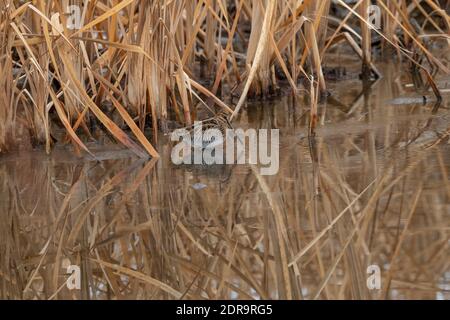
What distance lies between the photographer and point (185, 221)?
3.08m

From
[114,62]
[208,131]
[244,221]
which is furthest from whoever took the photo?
[114,62]

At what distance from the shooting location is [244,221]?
3.03 m

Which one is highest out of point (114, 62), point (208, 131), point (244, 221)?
point (114, 62)

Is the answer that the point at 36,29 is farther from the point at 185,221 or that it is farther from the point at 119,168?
the point at 185,221

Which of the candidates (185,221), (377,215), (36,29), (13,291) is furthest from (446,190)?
(36,29)

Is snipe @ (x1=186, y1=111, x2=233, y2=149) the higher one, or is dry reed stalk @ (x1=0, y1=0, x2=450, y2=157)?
dry reed stalk @ (x1=0, y1=0, x2=450, y2=157)

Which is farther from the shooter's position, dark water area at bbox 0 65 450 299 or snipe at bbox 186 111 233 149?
snipe at bbox 186 111 233 149

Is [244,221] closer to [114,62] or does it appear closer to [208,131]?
[208,131]

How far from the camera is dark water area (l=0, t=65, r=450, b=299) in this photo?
261cm

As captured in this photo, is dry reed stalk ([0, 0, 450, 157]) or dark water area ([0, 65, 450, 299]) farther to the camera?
dry reed stalk ([0, 0, 450, 157])

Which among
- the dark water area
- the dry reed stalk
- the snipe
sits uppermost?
the dry reed stalk

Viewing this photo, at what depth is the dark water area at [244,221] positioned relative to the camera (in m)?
2.61

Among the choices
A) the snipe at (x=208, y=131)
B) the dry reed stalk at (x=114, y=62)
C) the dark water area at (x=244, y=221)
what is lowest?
the dark water area at (x=244, y=221)

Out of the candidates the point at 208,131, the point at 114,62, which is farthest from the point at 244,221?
the point at 114,62
